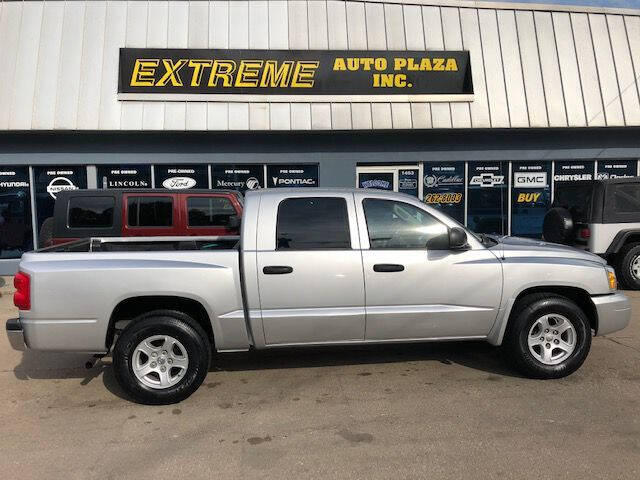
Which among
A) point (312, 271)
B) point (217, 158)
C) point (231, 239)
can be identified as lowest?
point (312, 271)

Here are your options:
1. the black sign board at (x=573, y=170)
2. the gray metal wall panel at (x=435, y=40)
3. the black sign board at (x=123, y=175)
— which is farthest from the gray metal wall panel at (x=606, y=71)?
the black sign board at (x=123, y=175)

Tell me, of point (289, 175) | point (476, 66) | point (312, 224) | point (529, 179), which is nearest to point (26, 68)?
point (289, 175)

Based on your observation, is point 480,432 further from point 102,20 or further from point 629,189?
point 102,20

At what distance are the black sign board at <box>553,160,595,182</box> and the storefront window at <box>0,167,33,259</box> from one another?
12455 mm

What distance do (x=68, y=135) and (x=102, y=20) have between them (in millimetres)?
2569

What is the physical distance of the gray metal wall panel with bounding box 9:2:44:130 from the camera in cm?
1015

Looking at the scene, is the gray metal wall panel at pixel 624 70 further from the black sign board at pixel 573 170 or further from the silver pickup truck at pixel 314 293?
the silver pickup truck at pixel 314 293

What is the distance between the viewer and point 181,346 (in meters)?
4.09

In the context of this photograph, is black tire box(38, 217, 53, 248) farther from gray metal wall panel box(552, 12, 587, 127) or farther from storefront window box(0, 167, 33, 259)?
gray metal wall panel box(552, 12, 587, 127)

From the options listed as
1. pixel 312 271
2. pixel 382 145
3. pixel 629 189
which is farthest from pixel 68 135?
pixel 629 189

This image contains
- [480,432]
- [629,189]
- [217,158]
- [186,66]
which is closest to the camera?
A: [480,432]

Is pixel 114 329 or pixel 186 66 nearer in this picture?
pixel 114 329

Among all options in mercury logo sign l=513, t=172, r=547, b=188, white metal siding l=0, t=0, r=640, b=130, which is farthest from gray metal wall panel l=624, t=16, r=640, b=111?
mercury logo sign l=513, t=172, r=547, b=188

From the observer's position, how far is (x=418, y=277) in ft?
14.0
